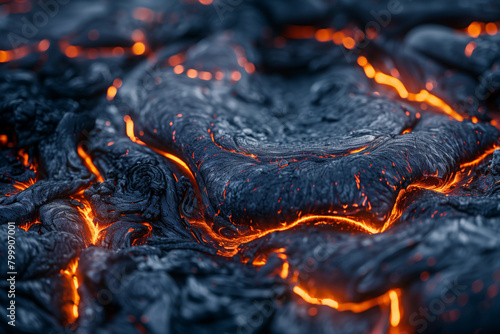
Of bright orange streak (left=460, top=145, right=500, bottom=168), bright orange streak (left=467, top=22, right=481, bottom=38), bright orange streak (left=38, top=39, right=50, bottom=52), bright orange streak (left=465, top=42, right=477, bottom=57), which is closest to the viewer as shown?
bright orange streak (left=460, top=145, right=500, bottom=168)

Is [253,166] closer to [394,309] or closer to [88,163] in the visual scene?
[394,309]

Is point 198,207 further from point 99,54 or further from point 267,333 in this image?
point 99,54

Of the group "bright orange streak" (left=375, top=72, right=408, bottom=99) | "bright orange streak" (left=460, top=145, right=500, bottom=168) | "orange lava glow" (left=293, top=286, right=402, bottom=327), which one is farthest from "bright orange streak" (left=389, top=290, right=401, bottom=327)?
"bright orange streak" (left=375, top=72, right=408, bottom=99)

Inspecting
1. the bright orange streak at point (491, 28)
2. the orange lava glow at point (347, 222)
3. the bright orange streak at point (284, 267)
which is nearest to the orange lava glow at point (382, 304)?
the bright orange streak at point (284, 267)

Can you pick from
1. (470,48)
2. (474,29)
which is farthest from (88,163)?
(474,29)

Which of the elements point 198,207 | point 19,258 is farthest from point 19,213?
point 198,207

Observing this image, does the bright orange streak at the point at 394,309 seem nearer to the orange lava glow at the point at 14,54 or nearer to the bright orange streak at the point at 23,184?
the bright orange streak at the point at 23,184

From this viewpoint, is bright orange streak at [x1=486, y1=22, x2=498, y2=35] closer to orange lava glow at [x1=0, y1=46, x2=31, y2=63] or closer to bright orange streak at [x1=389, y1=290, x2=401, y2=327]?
bright orange streak at [x1=389, y1=290, x2=401, y2=327]
